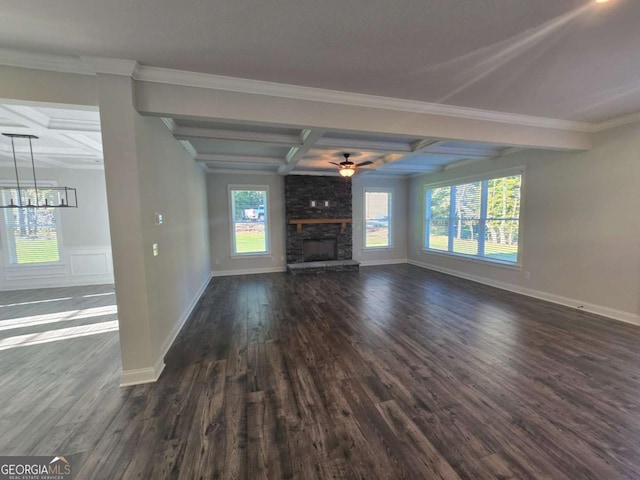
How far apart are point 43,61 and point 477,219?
22.5 ft

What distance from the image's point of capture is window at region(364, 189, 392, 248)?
8008mm

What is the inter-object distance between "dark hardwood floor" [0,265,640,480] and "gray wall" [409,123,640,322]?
0.57 m

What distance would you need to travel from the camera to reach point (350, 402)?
211cm

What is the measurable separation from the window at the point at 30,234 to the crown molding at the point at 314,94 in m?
5.57

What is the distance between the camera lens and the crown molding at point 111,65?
213 cm

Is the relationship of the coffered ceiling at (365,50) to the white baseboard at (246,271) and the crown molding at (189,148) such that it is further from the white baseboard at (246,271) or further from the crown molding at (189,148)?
the white baseboard at (246,271)

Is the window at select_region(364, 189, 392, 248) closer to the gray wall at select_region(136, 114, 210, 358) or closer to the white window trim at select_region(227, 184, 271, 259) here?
the white window trim at select_region(227, 184, 271, 259)

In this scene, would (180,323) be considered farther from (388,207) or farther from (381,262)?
(388,207)

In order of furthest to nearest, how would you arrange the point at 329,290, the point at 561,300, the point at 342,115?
1. the point at 329,290
2. the point at 561,300
3. the point at 342,115

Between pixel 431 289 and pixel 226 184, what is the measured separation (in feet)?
17.5

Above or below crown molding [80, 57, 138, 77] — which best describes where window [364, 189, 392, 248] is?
below

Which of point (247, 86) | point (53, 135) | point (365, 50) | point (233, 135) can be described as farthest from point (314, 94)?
point (53, 135)

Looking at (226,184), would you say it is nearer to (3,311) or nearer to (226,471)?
(3,311)

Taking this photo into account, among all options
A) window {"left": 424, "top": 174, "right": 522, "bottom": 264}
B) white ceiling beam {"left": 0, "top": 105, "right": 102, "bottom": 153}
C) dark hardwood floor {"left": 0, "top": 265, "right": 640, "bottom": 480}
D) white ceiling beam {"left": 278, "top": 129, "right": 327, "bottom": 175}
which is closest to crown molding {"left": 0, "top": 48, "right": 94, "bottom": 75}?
white ceiling beam {"left": 0, "top": 105, "right": 102, "bottom": 153}
